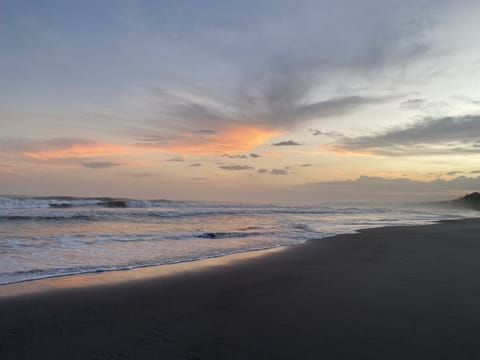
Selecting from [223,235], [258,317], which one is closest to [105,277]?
[258,317]

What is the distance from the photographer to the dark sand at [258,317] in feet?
12.0

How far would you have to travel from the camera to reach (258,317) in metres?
4.68

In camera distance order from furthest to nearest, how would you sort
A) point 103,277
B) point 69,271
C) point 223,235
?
point 223,235
point 69,271
point 103,277

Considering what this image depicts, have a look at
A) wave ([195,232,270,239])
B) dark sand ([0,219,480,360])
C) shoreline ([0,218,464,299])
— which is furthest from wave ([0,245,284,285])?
wave ([195,232,270,239])

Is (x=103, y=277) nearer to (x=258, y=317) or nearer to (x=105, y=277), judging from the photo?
(x=105, y=277)

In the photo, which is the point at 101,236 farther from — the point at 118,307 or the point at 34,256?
the point at 118,307

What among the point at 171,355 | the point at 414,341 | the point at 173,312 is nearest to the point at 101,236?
the point at 173,312

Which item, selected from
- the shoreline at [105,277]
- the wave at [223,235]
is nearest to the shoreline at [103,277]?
the shoreline at [105,277]

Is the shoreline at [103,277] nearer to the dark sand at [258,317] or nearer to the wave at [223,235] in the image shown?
the dark sand at [258,317]

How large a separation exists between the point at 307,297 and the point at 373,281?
1.83 metres

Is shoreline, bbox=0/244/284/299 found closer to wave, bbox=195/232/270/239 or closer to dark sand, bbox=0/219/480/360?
dark sand, bbox=0/219/480/360

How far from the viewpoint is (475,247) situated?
466 inches

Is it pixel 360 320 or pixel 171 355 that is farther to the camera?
pixel 360 320

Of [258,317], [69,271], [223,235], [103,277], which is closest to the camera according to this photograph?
[258,317]
